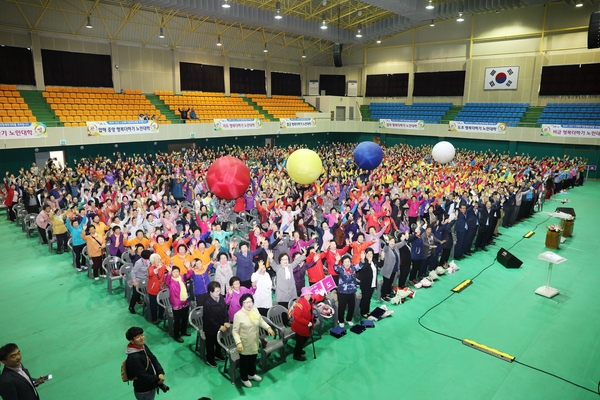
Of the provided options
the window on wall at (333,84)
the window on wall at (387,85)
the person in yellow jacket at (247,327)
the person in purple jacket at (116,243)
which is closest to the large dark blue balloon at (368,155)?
the person in purple jacket at (116,243)

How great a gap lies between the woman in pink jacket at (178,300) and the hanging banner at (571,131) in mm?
27190

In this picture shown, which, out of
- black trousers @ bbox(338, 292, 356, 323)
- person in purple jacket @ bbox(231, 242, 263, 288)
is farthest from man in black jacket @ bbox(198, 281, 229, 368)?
black trousers @ bbox(338, 292, 356, 323)

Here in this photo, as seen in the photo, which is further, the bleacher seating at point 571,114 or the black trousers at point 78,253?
the bleacher seating at point 571,114

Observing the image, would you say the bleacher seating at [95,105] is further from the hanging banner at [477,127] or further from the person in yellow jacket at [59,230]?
the hanging banner at [477,127]

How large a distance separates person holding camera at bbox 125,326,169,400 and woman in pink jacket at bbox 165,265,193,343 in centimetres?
199

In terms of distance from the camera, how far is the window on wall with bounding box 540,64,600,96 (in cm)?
2683

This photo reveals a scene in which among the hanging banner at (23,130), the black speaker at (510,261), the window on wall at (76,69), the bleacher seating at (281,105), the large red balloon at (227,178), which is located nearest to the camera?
the black speaker at (510,261)

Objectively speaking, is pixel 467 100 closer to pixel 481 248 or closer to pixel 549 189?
pixel 549 189

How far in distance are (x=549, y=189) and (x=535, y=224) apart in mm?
6010

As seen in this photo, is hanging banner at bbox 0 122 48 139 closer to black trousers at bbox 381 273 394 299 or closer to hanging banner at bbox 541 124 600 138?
black trousers at bbox 381 273 394 299

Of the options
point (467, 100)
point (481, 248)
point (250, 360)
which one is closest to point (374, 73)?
point (467, 100)

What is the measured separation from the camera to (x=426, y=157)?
2542 cm

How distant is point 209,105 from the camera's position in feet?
100

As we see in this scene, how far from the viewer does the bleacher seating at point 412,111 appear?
33594 mm
